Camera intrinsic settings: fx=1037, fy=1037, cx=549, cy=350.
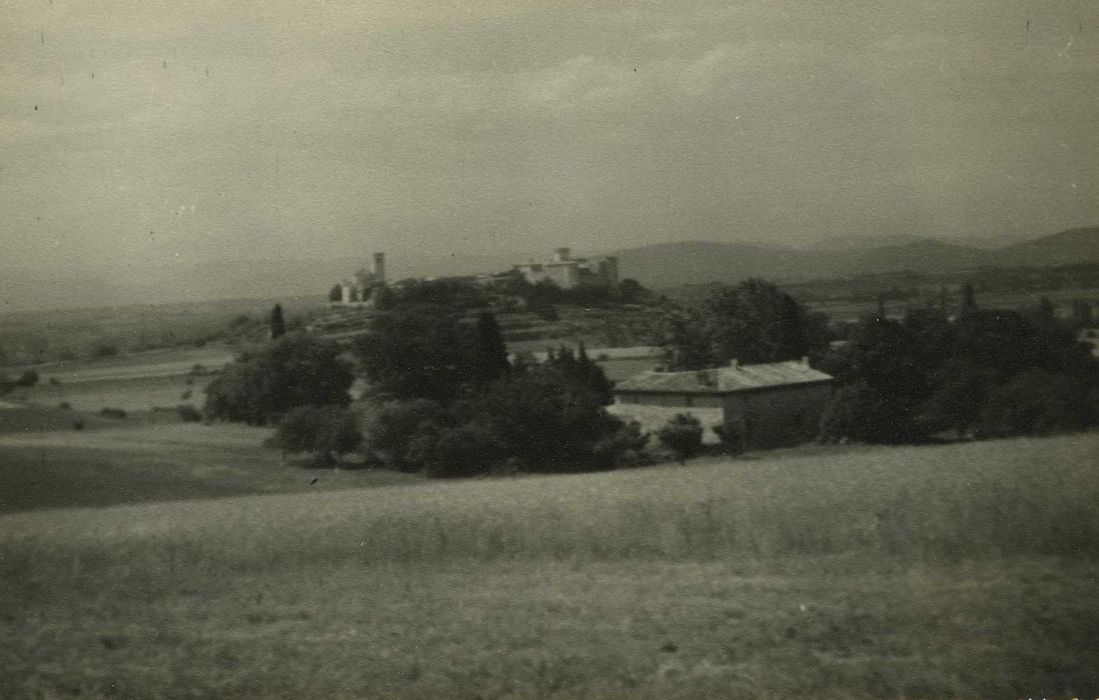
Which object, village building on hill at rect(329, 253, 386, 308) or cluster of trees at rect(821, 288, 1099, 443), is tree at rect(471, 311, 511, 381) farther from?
cluster of trees at rect(821, 288, 1099, 443)

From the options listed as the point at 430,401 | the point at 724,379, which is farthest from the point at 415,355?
the point at 724,379

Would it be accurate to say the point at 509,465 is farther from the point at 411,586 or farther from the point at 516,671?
the point at 516,671

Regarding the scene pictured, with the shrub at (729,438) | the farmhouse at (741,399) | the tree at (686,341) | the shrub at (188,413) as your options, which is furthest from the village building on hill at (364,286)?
the shrub at (729,438)

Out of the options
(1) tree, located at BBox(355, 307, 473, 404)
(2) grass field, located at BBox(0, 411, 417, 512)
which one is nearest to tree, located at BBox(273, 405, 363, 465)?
(2) grass field, located at BBox(0, 411, 417, 512)

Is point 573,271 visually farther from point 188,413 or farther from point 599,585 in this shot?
point 188,413

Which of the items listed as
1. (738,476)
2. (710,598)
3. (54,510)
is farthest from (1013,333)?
(54,510)
